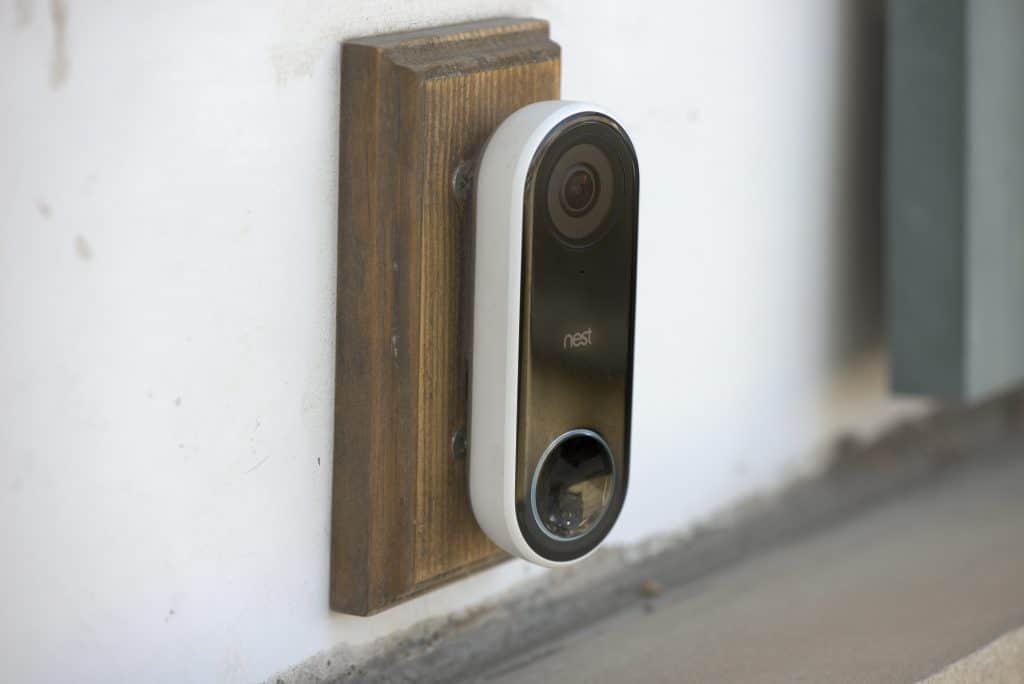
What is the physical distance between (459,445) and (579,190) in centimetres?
17

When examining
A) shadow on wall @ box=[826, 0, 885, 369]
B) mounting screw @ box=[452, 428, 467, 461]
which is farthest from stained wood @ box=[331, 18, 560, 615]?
shadow on wall @ box=[826, 0, 885, 369]

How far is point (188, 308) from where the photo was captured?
800 millimetres

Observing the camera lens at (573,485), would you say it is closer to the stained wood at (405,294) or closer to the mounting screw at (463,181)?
the stained wood at (405,294)

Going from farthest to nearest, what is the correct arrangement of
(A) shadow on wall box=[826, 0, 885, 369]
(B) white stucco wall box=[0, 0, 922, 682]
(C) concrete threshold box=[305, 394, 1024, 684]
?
(A) shadow on wall box=[826, 0, 885, 369]
(C) concrete threshold box=[305, 394, 1024, 684]
(B) white stucco wall box=[0, 0, 922, 682]

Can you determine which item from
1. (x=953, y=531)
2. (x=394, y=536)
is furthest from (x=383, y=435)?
(x=953, y=531)

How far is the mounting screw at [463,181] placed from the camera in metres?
0.89

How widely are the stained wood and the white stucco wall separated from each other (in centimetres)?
2

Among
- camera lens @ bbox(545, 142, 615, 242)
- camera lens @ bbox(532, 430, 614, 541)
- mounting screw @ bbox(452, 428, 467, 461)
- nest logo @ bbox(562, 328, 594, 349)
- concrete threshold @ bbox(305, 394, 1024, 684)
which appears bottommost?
concrete threshold @ bbox(305, 394, 1024, 684)

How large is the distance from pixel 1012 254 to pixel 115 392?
89cm

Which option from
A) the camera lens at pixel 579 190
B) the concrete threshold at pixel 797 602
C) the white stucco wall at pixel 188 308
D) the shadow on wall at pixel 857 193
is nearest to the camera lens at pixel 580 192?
the camera lens at pixel 579 190

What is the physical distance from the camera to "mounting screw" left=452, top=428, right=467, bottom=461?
926 mm

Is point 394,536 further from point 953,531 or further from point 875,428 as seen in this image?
point 875,428

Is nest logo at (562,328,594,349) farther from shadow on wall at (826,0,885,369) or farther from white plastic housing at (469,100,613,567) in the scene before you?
shadow on wall at (826,0,885,369)

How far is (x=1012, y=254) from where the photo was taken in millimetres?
1367
